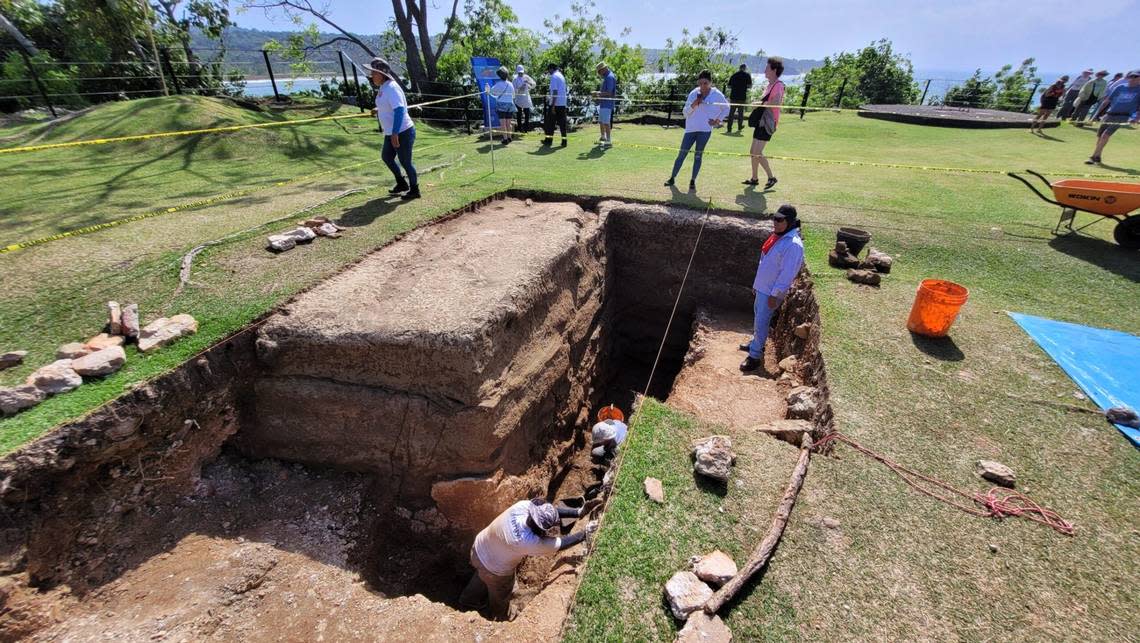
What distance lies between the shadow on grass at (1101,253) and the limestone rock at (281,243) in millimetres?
10122

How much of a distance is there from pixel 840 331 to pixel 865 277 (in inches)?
51.4

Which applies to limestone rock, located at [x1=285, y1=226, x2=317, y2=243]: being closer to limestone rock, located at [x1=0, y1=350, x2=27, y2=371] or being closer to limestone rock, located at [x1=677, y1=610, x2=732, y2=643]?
limestone rock, located at [x1=0, y1=350, x2=27, y2=371]

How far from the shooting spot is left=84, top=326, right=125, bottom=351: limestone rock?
3.97 m

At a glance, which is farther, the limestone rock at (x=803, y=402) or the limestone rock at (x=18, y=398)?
the limestone rock at (x=803, y=402)

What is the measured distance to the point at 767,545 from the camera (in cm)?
294

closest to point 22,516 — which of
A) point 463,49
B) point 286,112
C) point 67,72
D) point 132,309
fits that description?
point 132,309

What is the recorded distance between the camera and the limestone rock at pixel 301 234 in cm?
604

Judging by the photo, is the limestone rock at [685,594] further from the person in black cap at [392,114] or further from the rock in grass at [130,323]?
the person in black cap at [392,114]

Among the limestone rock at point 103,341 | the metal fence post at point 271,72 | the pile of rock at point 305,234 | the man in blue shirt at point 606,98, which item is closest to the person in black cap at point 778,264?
the pile of rock at point 305,234

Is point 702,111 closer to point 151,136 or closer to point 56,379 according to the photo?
point 151,136

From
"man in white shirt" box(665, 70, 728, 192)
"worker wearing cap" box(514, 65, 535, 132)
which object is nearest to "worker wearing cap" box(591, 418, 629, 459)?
"man in white shirt" box(665, 70, 728, 192)

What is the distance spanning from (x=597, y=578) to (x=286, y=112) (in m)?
15.4

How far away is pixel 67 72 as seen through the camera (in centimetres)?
1320

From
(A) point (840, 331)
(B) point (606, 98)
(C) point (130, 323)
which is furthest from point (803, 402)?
(B) point (606, 98)
